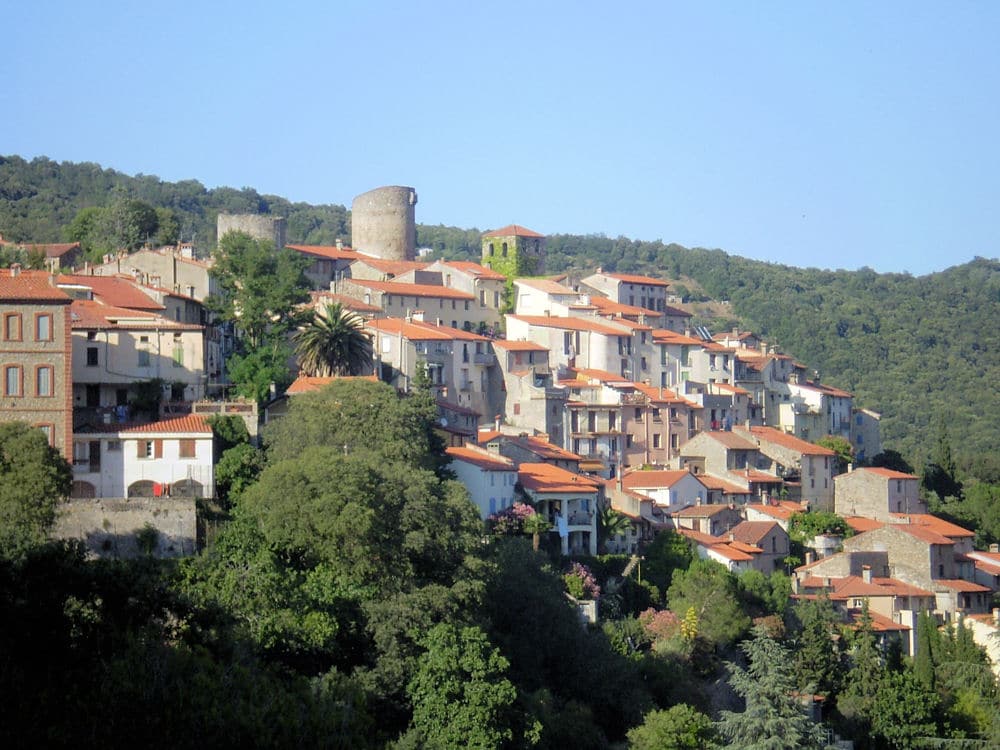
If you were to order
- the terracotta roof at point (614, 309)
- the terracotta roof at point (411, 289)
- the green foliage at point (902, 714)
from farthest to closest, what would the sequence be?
1. the terracotta roof at point (614, 309)
2. the terracotta roof at point (411, 289)
3. the green foliage at point (902, 714)

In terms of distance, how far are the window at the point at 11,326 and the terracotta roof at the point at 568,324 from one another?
36.3m

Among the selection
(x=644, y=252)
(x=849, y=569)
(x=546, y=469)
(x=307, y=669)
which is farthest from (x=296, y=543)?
(x=644, y=252)

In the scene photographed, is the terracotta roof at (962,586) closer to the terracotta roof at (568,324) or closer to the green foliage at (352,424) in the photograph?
the terracotta roof at (568,324)

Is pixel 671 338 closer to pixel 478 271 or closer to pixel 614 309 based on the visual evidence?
pixel 614 309

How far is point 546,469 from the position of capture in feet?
219

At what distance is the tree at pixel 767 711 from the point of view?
5253 cm

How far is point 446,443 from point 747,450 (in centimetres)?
2259

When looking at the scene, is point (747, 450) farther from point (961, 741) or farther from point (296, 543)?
point (296, 543)

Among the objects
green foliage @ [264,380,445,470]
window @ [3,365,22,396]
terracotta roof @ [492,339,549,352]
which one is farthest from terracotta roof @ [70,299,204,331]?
terracotta roof @ [492,339,549,352]

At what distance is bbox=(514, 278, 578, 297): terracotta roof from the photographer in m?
88.6

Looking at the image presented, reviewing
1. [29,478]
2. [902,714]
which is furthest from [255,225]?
[902,714]

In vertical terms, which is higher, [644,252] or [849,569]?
[644,252]

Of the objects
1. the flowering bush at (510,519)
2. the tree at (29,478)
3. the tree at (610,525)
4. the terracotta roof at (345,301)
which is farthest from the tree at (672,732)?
the terracotta roof at (345,301)

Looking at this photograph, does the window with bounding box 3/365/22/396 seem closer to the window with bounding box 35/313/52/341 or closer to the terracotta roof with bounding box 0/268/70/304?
the window with bounding box 35/313/52/341
